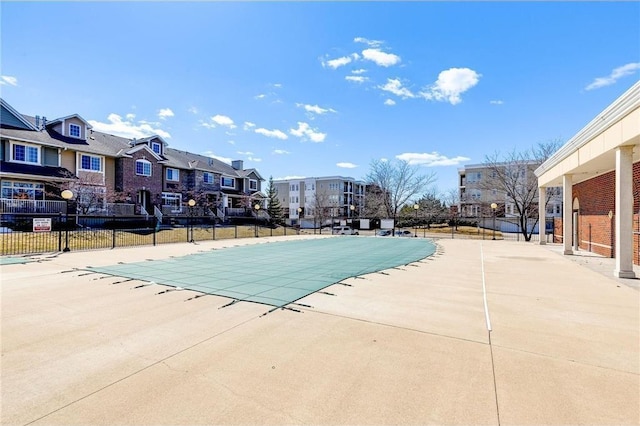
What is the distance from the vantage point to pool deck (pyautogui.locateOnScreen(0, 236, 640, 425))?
270 centimetres

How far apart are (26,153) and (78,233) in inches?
350

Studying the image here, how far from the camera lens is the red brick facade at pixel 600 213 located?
36.7 feet

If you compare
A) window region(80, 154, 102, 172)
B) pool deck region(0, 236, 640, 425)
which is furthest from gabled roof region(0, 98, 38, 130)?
pool deck region(0, 236, 640, 425)

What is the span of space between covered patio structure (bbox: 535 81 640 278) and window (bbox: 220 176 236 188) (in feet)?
103

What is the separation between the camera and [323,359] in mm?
3672

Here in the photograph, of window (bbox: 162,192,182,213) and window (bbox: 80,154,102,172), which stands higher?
window (bbox: 80,154,102,172)

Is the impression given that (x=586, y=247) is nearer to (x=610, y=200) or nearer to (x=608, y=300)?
(x=610, y=200)

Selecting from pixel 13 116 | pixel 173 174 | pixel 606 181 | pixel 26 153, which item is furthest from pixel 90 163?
pixel 606 181

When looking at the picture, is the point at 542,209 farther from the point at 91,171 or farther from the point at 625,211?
the point at 91,171

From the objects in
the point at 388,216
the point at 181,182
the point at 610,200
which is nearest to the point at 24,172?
the point at 181,182

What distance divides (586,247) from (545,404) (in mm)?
17940

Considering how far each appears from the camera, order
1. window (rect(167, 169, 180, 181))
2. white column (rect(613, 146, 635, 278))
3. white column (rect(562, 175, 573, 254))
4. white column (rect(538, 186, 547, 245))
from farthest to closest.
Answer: window (rect(167, 169, 180, 181))
white column (rect(538, 186, 547, 245))
white column (rect(562, 175, 573, 254))
white column (rect(613, 146, 635, 278))

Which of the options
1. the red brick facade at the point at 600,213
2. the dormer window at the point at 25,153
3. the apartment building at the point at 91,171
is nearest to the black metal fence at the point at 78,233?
the apartment building at the point at 91,171

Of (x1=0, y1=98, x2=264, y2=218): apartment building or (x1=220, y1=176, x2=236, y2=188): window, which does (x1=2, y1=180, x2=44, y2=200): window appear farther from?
(x1=220, y1=176, x2=236, y2=188): window
